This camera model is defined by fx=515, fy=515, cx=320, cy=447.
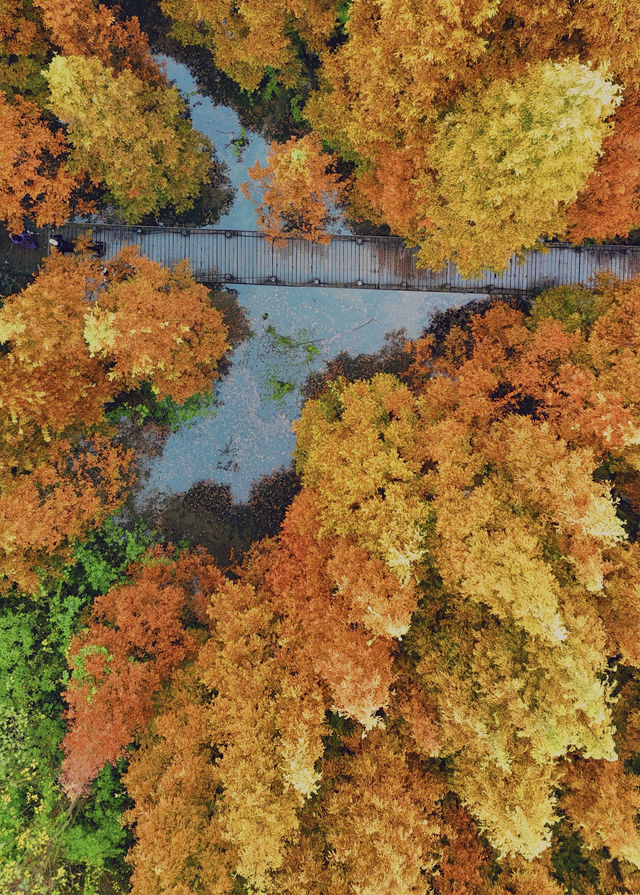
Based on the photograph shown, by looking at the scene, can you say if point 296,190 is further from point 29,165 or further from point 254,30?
point 29,165

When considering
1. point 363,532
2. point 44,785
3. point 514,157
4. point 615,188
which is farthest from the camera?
point 44,785

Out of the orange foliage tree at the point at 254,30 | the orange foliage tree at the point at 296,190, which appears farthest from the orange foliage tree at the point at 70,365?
the orange foliage tree at the point at 254,30

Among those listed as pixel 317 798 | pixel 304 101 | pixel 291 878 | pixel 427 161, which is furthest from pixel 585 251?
pixel 291 878

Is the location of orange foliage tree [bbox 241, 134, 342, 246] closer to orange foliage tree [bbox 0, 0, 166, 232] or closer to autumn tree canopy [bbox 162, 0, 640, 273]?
autumn tree canopy [bbox 162, 0, 640, 273]

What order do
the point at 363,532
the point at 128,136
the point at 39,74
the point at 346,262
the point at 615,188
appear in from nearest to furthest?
the point at 615,188
the point at 128,136
the point at 363,532
the point at 39,74
the point at 346,262

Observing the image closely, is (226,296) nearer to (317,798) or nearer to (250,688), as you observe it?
(250,688)

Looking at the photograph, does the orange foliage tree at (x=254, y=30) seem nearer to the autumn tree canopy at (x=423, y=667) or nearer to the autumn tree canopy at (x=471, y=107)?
the autumn tree canopy at (x=471, y=107)

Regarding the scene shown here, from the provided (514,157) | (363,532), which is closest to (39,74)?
(514,157)
